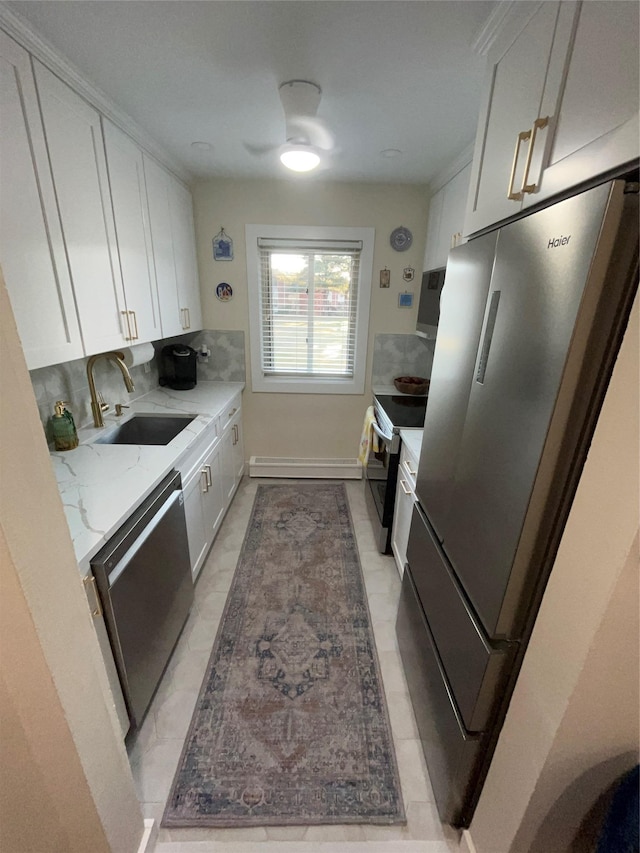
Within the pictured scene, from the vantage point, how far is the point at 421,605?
1.36m

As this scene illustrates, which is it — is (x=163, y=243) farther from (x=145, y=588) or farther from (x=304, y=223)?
(x=145, y=588)

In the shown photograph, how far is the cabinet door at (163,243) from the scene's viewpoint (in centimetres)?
203

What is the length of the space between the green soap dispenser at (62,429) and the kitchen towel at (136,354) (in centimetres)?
44

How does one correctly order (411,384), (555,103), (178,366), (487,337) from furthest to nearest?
(411,384) < (178,366) < (487,337) < (555,103)

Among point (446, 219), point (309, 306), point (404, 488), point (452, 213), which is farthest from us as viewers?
point (309, 306)

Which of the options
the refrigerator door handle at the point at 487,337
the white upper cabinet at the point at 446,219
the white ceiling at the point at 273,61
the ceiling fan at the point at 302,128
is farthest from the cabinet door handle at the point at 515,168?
the ceiling fan at the point at 302,128

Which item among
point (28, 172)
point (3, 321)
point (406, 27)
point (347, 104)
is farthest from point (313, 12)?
point (3, 321)

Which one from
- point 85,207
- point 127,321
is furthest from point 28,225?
point 127,321

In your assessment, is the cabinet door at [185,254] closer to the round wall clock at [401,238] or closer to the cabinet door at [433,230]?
the round wall clock at [401,238]

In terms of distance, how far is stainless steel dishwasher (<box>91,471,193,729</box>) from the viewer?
114 cm

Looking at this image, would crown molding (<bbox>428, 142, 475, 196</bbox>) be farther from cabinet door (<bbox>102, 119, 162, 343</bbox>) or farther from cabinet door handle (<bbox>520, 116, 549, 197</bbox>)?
cabinet door (<bbox>102, 119, 162, 343</bbox>)

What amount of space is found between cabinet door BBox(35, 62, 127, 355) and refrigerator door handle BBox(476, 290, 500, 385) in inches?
58.3

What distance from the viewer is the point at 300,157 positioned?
175 centimetres

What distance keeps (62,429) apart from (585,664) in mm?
1969
